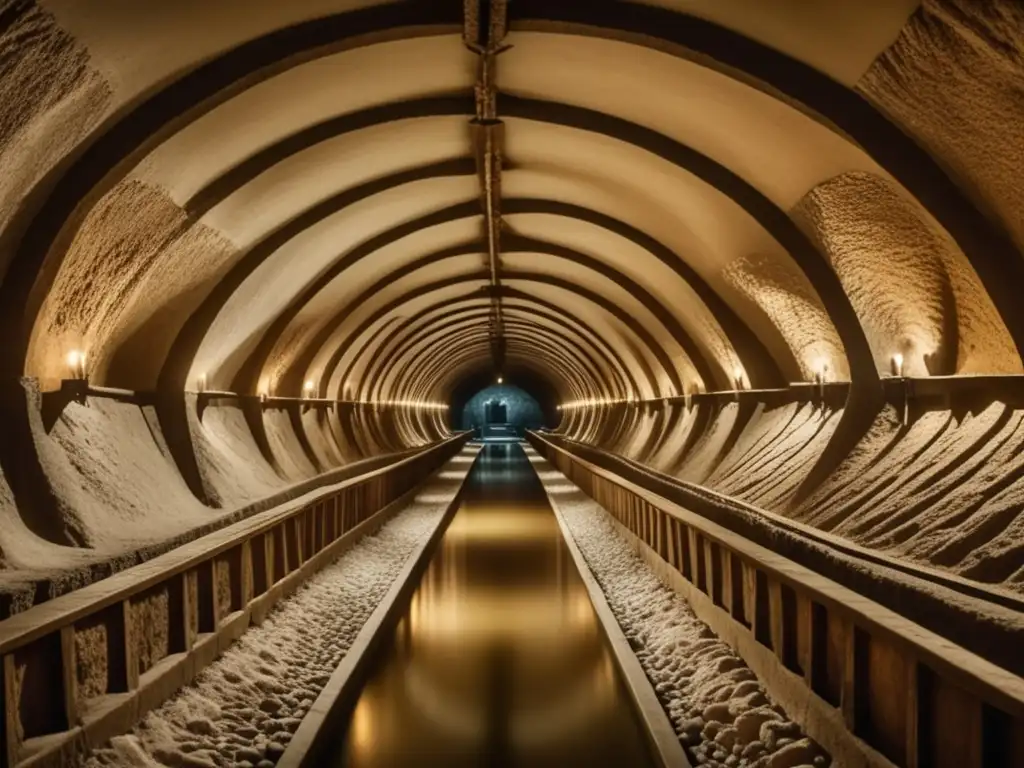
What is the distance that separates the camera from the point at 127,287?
996cm

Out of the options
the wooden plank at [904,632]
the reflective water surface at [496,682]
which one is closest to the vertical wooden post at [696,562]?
the reflective water surface at [496,682]

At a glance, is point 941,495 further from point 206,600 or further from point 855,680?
point 206,600

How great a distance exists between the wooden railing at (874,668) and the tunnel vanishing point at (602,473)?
0.02 m

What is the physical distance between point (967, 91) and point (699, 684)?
403cm

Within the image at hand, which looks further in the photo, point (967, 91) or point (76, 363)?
point (76, 363)

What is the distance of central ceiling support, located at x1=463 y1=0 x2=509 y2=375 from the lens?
782cm

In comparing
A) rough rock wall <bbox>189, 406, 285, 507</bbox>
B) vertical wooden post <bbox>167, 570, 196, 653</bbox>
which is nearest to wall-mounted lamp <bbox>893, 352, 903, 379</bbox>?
vertical wooden post <bbox>167, 570, 196, 653</bbox>

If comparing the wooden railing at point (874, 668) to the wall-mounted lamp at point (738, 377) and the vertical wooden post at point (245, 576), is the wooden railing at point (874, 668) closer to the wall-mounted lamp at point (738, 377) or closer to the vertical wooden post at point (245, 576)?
the vertical wooden post at point (245, 576)

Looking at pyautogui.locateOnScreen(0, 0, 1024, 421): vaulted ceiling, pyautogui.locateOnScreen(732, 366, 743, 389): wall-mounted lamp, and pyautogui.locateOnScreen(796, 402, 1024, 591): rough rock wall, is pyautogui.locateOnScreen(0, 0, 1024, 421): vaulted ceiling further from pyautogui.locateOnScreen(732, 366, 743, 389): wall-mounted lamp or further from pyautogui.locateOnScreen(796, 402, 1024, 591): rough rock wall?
pyautogui.locateOnScreen(796, 402, 1024, 591): rough rock wall

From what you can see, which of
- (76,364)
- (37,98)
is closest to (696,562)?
(76,364)

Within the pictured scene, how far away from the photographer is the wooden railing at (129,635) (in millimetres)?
4656

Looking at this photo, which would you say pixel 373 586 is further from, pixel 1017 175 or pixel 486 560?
pixel 1017 175

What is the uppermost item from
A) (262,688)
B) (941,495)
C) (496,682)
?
(941,495)

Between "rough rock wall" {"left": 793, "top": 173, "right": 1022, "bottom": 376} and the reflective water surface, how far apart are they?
13.2ft
